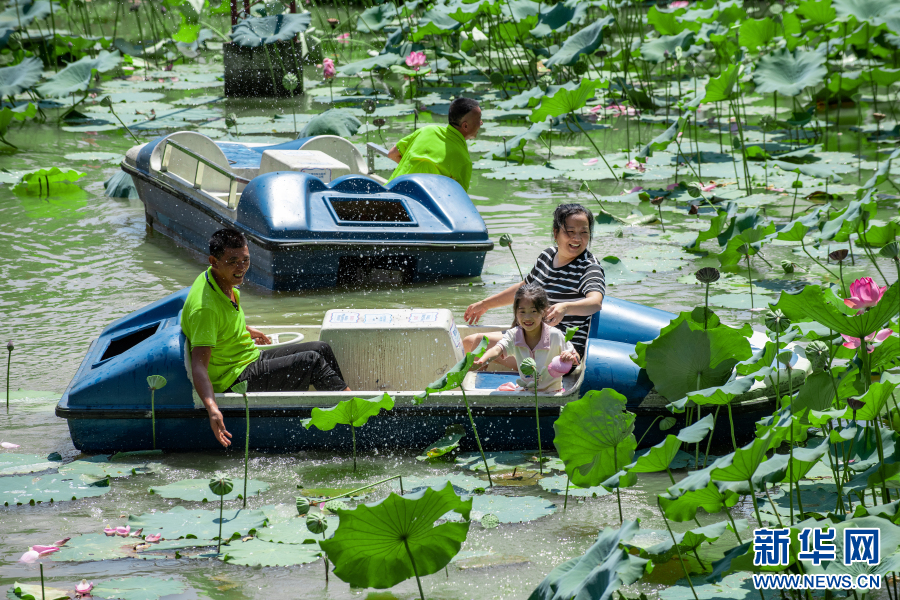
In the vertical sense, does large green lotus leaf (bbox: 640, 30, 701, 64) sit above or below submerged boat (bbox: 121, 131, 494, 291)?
above

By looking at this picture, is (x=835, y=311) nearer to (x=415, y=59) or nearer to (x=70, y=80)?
(x=70, y=80)

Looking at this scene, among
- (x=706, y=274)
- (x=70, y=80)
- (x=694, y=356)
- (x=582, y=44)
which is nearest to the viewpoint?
(x=694, y=356)

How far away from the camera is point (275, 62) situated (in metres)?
11.5

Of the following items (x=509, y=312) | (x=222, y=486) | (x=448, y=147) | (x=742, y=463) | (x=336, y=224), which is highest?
(x=448, y=147)

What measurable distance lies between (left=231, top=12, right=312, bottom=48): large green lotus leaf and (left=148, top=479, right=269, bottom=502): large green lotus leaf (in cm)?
→ 651

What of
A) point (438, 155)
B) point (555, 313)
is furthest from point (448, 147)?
point (555, 313)

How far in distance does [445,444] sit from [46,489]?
4.53 ft

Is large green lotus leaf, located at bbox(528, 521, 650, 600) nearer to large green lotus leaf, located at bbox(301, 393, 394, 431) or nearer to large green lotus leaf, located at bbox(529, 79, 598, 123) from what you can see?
large green lotus leaf, located at bbox(301, 393, 394, 431)

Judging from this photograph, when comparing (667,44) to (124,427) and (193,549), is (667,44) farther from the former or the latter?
(193,549)

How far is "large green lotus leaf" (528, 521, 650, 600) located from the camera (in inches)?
75.5

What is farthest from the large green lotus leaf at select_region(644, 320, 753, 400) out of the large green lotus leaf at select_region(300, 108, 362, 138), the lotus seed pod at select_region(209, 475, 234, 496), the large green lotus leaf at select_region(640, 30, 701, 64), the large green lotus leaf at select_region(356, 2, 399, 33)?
the large green lotus leaf at select_region(356, 2, 399, 33)

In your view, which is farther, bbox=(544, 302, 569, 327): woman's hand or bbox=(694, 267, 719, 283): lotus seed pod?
bbox=(544, 302, 569, 327): woman's hand

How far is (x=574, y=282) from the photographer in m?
4.21

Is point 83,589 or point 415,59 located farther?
point 415,59
